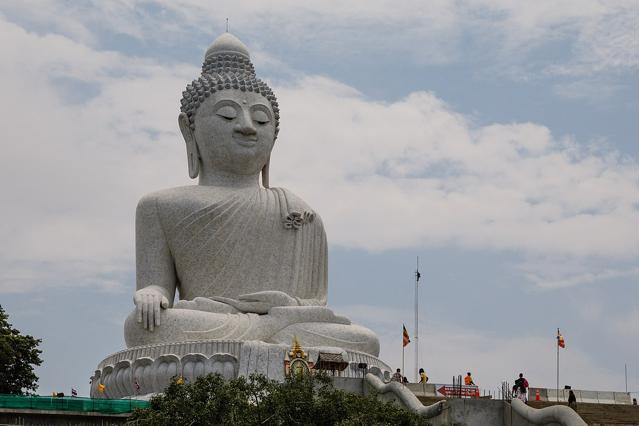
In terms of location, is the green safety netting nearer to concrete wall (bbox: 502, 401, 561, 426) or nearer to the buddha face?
concrete wall (bbox: 502, 401, 561, 426)

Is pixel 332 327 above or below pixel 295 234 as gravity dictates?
below

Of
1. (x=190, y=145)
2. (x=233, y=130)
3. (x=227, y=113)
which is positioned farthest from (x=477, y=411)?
(x=190, y=145)

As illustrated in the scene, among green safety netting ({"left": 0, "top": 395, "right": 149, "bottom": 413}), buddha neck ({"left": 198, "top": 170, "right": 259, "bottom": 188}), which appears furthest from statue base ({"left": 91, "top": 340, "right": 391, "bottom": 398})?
buddha neck ({"left": 198, "top": 170, "right": 259, "bottom": 188})

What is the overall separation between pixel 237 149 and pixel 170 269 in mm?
2963

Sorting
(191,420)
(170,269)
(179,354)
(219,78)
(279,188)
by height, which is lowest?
(191,420)

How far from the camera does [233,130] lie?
3008 centimetres

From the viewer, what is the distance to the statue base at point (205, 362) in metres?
26.1

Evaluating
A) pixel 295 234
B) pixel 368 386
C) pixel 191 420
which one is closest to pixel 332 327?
pixel 295 234

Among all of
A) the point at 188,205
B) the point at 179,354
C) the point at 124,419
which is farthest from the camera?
the point at 188,205

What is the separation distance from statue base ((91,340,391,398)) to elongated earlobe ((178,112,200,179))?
5198 mm

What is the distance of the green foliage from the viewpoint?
741 inches

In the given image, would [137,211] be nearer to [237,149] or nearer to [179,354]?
[237,149]

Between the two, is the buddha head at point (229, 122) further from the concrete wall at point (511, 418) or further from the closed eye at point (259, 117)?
the concrete wall at point (511, 418)

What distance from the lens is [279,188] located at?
101 feet
